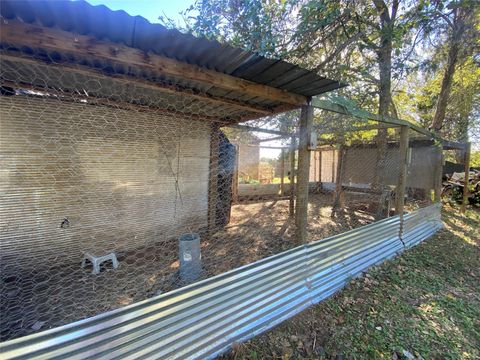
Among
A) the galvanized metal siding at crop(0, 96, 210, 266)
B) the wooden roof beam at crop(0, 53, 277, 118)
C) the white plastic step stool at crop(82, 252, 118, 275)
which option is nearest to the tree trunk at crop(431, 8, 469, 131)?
the wooden roof beam at crop(0, 53, 277, 118)

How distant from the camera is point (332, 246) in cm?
237

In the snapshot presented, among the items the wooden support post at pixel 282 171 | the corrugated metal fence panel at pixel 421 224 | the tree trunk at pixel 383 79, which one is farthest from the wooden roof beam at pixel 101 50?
the wooden support post at pixel 282 171

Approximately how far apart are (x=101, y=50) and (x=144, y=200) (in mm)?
2444

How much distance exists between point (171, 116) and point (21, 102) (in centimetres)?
168

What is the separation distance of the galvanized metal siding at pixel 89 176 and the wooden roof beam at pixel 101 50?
5.47ft

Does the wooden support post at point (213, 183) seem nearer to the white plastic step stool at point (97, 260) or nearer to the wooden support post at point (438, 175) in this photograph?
the white plastic step stool at point (97, 260)

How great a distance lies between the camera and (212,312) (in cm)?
155

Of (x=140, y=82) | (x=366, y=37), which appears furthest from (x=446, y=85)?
(x=140, y=82)

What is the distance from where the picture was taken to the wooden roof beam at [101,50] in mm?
1117

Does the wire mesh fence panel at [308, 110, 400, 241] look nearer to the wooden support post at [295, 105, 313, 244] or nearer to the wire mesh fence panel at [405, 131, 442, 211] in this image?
the wire mesh fence panel at [405, 131, 442, 211]

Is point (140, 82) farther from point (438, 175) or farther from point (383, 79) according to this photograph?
point (438, 175)

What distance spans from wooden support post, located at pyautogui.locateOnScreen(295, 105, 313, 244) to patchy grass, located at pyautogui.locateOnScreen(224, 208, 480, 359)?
73 centimetres

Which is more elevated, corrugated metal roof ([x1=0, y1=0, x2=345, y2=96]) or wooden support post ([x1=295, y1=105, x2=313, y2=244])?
corrugated metal roof ([x1=0, y1=0, x2=345, y2=96])

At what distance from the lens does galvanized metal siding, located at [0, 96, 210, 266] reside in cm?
249
